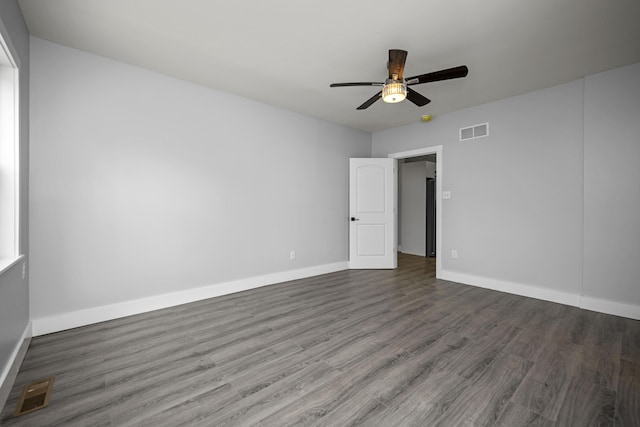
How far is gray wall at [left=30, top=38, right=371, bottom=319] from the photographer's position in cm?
262

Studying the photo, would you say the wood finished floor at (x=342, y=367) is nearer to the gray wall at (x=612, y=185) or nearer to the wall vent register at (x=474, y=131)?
the gray wall at (x=612, y=185)

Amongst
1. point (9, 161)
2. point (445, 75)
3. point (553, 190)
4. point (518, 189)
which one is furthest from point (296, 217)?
point (553, 190)

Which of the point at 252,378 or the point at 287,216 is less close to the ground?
the point at 287,216

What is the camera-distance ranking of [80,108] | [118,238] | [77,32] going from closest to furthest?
[77,32]
[80,108]
[118,238]

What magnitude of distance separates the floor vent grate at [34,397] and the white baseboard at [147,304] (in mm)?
971

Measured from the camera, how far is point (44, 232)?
2.57 metres

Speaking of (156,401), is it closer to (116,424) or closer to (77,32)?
(116,424)

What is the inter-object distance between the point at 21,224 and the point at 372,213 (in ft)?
15.6

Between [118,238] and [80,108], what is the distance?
138 cm

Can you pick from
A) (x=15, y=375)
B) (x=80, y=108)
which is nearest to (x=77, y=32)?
(x=80, y=108)

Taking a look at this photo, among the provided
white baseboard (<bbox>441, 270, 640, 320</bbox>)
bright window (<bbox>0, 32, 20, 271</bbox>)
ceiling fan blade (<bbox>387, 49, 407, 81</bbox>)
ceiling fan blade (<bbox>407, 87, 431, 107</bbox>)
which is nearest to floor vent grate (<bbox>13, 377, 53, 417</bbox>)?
bright window (<bbox>0, 32, 20, 271</bbox>)

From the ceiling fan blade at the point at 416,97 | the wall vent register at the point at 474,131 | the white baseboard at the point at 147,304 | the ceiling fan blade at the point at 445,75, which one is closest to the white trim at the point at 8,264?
the white baseboard at the point at 147,304

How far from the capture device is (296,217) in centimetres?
461

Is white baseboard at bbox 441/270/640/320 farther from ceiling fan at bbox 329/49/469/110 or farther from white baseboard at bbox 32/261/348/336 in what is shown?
ceiling fan at bbox 329/49/469/110
